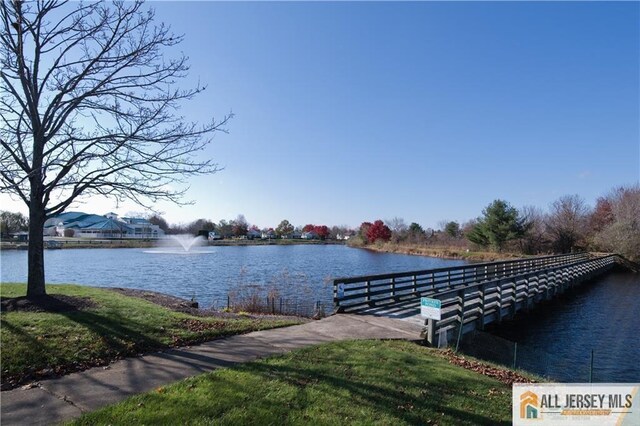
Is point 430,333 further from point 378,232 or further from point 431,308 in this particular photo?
point 378,232

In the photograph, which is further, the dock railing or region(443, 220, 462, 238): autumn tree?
region(443, 220, 462, 238): autumn tree

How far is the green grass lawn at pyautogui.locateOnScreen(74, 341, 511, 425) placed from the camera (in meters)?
4.40

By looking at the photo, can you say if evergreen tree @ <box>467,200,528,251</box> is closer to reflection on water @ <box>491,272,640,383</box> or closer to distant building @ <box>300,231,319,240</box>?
reflection on water @ <box>491,272,640,383</box>

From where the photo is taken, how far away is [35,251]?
31.5ft

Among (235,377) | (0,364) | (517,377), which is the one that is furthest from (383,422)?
(0,364)

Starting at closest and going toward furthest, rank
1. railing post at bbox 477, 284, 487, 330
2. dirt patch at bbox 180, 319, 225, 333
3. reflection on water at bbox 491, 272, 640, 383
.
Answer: dirt patch at bbox 180, 319, 225, 333
reflection on water at bbox 491, 272, 640, 383
railing post at bbox 477, 284, 487, 330

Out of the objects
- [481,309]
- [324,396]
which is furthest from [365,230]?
[324,396]

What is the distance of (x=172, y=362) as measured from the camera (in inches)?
248

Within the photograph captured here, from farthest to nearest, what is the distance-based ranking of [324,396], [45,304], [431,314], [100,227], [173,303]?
1. [100,227]
2. [173,303]
3. [431,314]
4. [45,304]
5. [324,396]

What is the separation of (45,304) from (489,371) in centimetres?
988

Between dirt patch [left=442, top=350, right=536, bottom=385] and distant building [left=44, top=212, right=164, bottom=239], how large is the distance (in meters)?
112

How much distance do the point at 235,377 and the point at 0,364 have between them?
3.49 metres

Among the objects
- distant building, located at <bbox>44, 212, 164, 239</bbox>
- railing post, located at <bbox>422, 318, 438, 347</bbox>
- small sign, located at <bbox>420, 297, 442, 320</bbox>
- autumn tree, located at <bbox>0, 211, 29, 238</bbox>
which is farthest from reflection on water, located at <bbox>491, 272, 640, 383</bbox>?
distant building, located at <bbox>44, 212, 164, 239</bbox>

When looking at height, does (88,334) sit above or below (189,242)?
above
